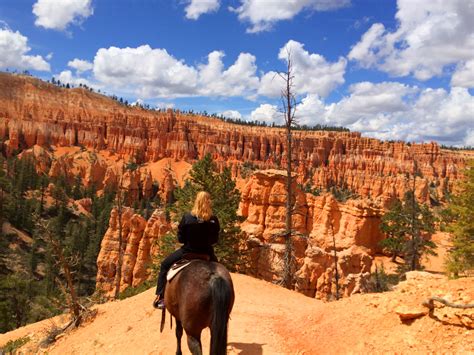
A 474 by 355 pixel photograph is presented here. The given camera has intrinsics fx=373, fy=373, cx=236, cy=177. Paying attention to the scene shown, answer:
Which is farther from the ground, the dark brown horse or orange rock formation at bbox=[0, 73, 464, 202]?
orange rock formation at bbox=[0, 73, 464, 202]

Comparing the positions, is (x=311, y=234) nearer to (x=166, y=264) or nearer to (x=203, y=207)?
(x=166, y=264)

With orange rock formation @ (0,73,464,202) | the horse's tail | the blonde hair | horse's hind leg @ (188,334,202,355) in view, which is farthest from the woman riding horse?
orange rock formation @ (0,73,464,202)

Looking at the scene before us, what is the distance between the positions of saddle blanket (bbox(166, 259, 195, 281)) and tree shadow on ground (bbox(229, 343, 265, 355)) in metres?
2.73

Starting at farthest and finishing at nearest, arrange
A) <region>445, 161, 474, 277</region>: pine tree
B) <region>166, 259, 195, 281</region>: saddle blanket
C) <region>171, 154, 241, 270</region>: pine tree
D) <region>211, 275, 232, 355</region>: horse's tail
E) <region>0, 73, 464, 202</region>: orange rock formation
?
<region>0, 73, 464, 202</region>: orange rock formation < <region>445, 161, 474, 277</region>: pine tree < <region>171, 154, 241, 270</region>: pine tree < <region>166, 259, 195, 281</region>: saddle blanket < <region>211, 275, 232, 355</region>: horse's tail

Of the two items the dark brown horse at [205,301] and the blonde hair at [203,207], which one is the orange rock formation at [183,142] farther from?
the dark brown horse at [205,301]

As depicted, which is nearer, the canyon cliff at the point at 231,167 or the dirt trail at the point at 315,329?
the dirt trail at the point at 315,329

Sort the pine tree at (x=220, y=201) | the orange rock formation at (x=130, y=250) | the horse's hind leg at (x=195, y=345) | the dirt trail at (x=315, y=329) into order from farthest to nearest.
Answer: the orange rock formation at (x=130, y=250) < the pine tree at (x=220, y=201) < the dirt trail at (x=315, y=329) < the horse's hind leg at (x=195, y=345)

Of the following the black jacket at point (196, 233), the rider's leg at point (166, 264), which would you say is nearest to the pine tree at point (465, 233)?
the black jacket at point (196, 233)

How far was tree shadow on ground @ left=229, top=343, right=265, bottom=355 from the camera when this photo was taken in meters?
8.02

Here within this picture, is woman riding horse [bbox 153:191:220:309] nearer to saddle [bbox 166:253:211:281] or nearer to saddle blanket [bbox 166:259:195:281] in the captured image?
saddle [bbox 166:253:211:281]

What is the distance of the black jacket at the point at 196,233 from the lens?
6.55 m

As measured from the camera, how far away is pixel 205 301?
18.5 ft

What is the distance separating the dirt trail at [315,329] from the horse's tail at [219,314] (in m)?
2.92

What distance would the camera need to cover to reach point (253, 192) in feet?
114
